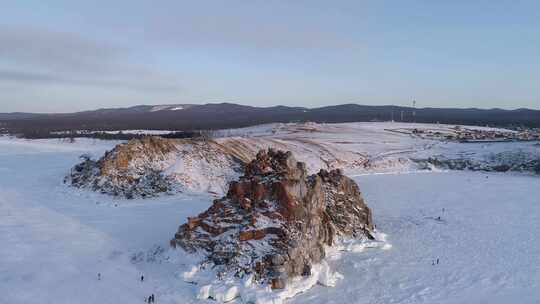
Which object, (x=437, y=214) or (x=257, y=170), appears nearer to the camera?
(x=257, y=170)

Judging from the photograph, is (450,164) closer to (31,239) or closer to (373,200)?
(373,200)

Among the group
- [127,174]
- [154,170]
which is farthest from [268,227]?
[154,170]

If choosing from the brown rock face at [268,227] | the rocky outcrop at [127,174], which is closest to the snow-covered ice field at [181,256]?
the rocky outcrop at [127,174]

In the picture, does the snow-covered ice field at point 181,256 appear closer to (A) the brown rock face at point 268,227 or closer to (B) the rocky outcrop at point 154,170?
(A) the brown rock face at point 268,227

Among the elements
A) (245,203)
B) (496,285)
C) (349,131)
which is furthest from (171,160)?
(349,131)

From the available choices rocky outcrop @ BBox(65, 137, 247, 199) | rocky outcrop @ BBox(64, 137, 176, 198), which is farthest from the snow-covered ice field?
rocky outcrop @ BBox(65, 137, 247, 199)

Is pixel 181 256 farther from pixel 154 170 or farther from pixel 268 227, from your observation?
pixel 154 170

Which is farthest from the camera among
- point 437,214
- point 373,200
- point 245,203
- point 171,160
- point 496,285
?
point 171,160
